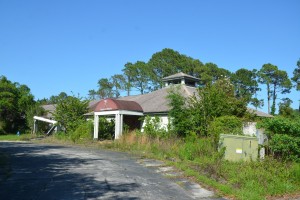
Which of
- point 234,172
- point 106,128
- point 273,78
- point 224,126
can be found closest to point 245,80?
point 273,78

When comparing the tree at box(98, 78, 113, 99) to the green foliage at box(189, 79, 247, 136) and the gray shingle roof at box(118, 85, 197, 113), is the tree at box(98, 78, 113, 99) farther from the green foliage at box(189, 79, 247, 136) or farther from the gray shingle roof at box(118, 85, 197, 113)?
the green foliage at box(189, 79, 247, 136)

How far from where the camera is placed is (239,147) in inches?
576

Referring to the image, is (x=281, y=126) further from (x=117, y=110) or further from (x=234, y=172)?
(x=117, y=110)

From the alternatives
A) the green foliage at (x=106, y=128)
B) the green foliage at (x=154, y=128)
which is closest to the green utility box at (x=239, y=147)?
the green foliage at (x=154, y=128)

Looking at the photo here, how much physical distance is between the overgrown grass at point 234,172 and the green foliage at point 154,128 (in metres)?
4.55

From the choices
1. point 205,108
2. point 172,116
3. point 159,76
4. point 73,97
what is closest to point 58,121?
point 73,97

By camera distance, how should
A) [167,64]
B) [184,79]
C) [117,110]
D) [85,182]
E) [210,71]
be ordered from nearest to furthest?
[85,182] < [117,110] < [184,79] < [210,71] < [167,64]

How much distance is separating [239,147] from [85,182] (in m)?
7.39

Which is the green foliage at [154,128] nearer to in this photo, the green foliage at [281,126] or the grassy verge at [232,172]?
the grassy verge at [232,172]

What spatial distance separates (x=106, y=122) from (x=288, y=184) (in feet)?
70.3

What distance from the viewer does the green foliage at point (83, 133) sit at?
27.8m

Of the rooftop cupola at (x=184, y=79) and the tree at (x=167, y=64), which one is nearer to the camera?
the rooftop cupola at (x=184, y=79)

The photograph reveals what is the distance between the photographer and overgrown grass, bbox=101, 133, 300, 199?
383 inches

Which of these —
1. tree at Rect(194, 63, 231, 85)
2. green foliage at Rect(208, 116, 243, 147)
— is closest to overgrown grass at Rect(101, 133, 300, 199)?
green foliage at Rect(208, 116, 243, 147)
